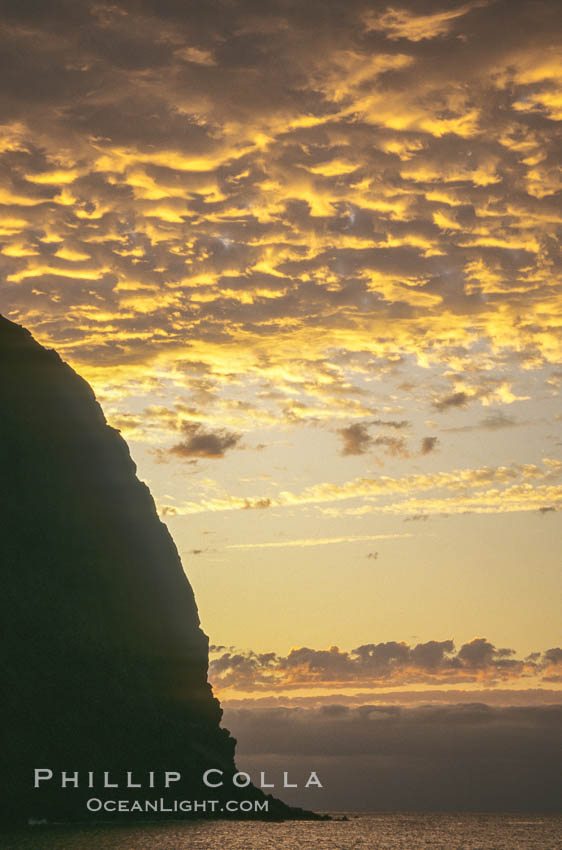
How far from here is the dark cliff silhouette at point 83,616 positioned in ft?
347

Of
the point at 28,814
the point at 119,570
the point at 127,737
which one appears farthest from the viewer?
the point at 119,570

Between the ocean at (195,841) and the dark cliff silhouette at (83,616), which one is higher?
the dark cliff silhouette at (83,616)

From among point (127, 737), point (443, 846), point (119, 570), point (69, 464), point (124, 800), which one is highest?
point (69, 464)

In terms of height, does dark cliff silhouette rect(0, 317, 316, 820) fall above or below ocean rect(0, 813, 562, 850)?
above

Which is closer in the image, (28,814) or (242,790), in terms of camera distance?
(28,814)

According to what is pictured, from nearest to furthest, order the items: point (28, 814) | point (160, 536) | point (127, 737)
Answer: point (28, 814) → point (127, 737) → point (160, 536)

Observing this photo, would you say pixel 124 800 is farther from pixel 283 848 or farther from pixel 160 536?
pixel 160 536

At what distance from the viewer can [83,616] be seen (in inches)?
4545

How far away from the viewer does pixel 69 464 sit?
12675 centimetres

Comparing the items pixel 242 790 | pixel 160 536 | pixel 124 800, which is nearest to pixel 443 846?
pixel 242 790

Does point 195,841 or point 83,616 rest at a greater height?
point 83,616

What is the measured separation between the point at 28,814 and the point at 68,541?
32228 mm

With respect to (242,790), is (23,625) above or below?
above

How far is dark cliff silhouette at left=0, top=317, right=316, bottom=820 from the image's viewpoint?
4161 inches
